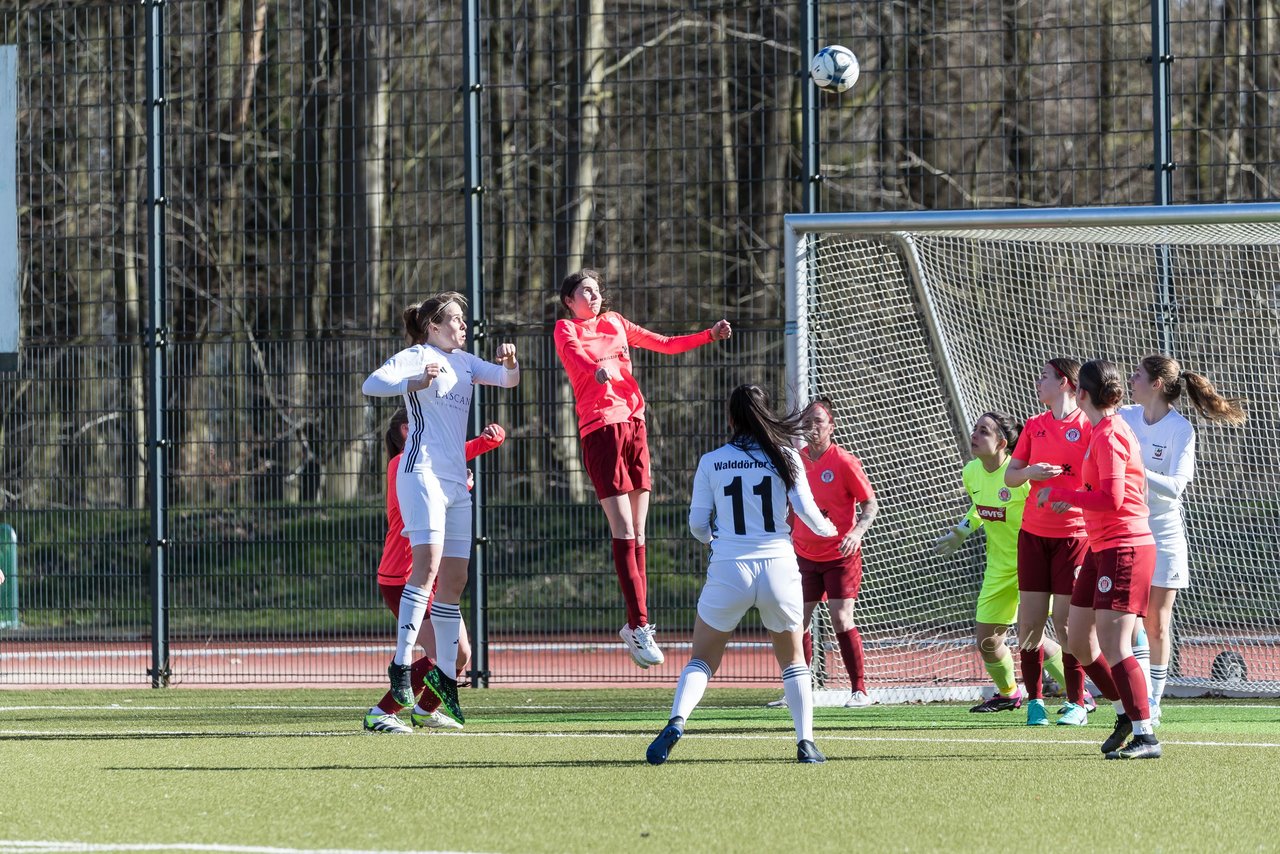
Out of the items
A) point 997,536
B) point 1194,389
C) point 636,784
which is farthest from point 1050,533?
point 636,784

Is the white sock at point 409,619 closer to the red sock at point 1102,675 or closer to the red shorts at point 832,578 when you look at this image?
the red shorts at point 832,578

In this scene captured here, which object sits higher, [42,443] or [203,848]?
[42,443]

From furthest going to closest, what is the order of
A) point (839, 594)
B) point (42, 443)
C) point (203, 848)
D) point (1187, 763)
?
point (42, 443), point (839, 594), point (1187, 763), point (203, 848)

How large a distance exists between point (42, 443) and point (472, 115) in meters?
4.62

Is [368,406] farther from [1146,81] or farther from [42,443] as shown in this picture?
[1146,81]

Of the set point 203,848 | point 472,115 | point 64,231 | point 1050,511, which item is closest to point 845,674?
point 1050,511

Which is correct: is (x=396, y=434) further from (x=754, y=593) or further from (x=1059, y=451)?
(x=1059, y=451)

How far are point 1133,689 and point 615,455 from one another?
129 inches

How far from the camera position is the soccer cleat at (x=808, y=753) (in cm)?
724

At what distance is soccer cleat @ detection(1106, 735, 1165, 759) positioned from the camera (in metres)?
7.27

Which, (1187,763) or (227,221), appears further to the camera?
(227,221)

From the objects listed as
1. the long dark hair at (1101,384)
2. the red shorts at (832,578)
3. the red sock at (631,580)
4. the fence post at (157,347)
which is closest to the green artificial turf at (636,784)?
the red sock at (631,580)

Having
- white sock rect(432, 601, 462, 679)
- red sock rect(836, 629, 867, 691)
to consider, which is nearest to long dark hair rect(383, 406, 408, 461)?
white sock rect(432, 601, 462, 679)

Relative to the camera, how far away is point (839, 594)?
10.1 m
